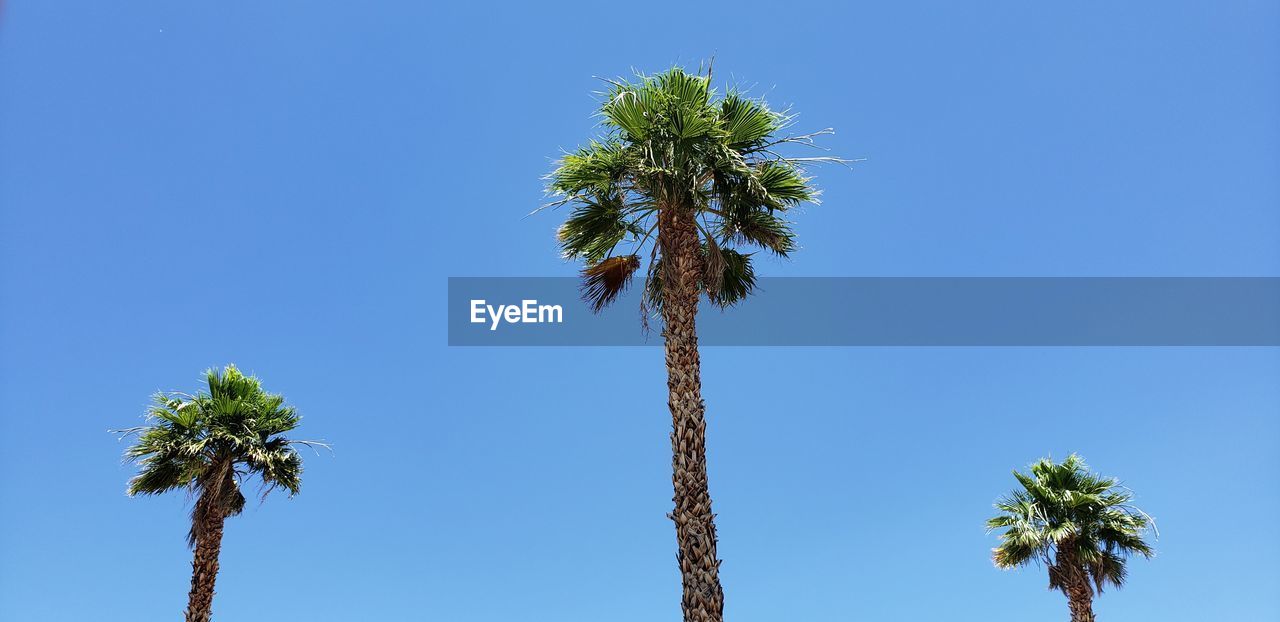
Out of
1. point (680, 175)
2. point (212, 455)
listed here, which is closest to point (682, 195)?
point (680, 175)

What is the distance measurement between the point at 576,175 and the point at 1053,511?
1432cm

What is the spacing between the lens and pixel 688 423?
31.3 ft

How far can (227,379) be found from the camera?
17172mm

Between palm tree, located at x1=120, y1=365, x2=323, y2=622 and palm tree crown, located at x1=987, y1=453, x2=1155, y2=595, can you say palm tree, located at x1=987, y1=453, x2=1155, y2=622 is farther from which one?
palm tree, located at x1=120, y1=365, x2=323, y2=622

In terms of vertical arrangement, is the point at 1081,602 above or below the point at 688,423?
below

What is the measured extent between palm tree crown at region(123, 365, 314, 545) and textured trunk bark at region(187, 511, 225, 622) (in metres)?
0.20

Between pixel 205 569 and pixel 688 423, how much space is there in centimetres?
1155

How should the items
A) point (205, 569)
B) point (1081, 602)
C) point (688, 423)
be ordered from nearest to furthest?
point (688, 423) → point (205, 569) → point (1081, 602)

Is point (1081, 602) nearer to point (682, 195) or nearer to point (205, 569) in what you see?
point (682, 195)

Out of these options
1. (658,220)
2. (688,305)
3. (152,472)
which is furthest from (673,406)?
(152,472)

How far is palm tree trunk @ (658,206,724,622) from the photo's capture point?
28.6 ft

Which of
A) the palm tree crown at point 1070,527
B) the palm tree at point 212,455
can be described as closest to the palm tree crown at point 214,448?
the palm tree at point 212,455

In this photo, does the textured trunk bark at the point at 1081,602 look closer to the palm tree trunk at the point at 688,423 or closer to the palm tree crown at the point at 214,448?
the palm tree trunk at the point at 688,423

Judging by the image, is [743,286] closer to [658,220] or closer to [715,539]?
[658,220]
